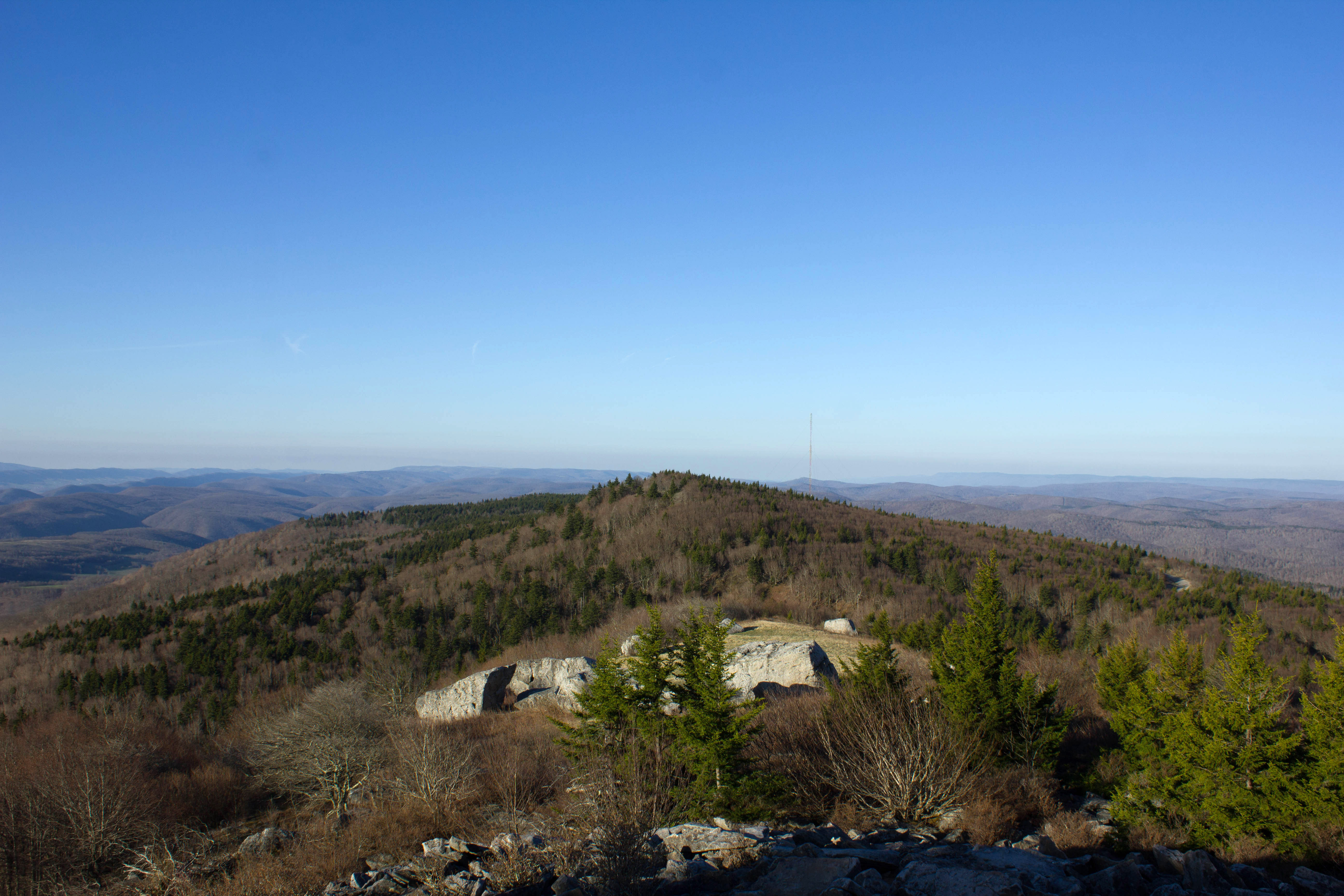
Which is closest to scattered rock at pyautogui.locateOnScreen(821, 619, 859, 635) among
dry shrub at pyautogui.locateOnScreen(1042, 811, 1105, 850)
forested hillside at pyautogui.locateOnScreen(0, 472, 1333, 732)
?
forested hillside at pyautogui.locateOnScreen(0, 472, 1333, 732)

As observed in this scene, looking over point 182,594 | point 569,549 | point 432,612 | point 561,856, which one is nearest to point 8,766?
point 561,856

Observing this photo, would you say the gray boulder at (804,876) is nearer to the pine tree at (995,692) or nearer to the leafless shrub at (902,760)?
the leafless shrub at (902,760)

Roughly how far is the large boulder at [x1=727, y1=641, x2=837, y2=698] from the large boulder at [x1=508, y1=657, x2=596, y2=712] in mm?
8672

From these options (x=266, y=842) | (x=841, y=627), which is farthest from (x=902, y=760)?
(x=841, y=627)

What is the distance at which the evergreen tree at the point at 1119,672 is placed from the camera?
25.9 metres

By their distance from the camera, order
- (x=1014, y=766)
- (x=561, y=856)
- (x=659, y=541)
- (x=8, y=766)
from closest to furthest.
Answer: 1. (x=561, y=856)
2. (x=1014, y=766)
3. (x=8, y=766)
4. (x=659, y=541)

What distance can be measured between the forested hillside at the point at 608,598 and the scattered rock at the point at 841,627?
8.44ft

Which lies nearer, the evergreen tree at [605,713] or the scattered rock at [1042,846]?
the scattered rock at [1042,846]

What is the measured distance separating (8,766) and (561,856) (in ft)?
96.5

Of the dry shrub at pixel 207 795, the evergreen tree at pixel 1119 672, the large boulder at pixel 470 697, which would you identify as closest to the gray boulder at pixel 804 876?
the evergreen tree at pixel 1119 672

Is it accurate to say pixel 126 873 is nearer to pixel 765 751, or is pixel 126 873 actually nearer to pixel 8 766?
pixel 8 766

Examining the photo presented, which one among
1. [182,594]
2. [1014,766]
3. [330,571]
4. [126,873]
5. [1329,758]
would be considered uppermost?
[1329,758]

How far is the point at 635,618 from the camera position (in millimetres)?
58281

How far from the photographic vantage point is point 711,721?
15.7 metres
